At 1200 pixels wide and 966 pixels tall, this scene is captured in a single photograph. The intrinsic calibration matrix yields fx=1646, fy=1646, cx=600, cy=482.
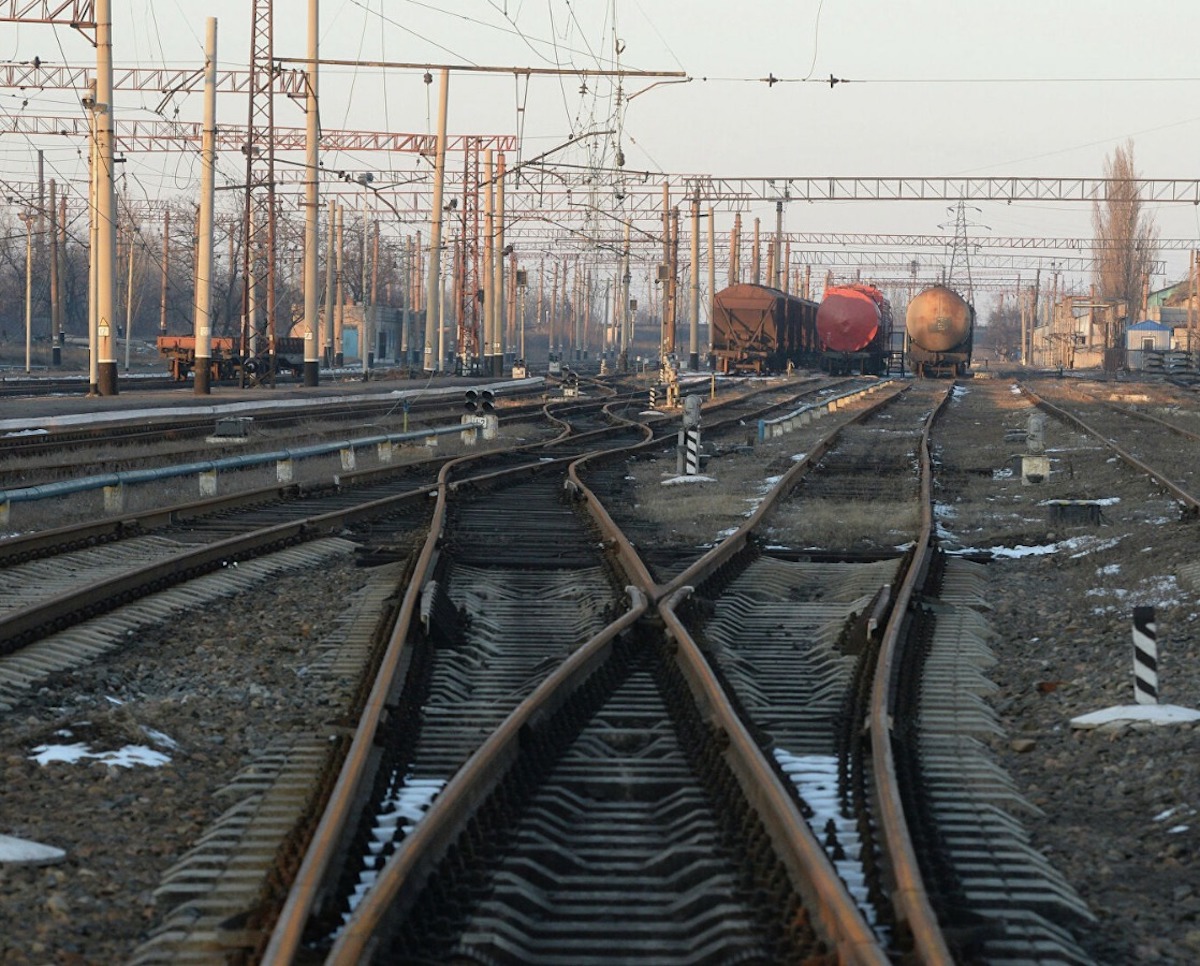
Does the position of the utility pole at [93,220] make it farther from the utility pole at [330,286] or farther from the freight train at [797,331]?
the freight train at [797,331]

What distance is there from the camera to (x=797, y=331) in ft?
249

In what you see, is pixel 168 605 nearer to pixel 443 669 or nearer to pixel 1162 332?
pixel 443 669

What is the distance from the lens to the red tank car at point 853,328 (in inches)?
2857

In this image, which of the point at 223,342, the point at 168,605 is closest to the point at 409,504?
the point at 168,605

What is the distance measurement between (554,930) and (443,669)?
4012 millimetres

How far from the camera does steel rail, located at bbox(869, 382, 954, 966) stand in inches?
185

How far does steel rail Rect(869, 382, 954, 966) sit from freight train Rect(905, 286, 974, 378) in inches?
2287

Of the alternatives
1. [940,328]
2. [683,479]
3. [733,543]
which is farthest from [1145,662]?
[940,328]

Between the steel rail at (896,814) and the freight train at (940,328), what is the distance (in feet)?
191

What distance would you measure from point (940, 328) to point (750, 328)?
309 inches

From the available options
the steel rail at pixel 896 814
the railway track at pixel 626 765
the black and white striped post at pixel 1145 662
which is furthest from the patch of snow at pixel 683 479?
the black and white striped post at pixel 1145 662

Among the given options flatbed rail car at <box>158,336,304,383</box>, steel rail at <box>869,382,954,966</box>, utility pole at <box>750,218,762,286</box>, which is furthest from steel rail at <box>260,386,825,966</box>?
utility pole at <box>750,218,762,286</box>

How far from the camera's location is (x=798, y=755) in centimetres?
730

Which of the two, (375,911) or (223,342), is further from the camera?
(223,342)
